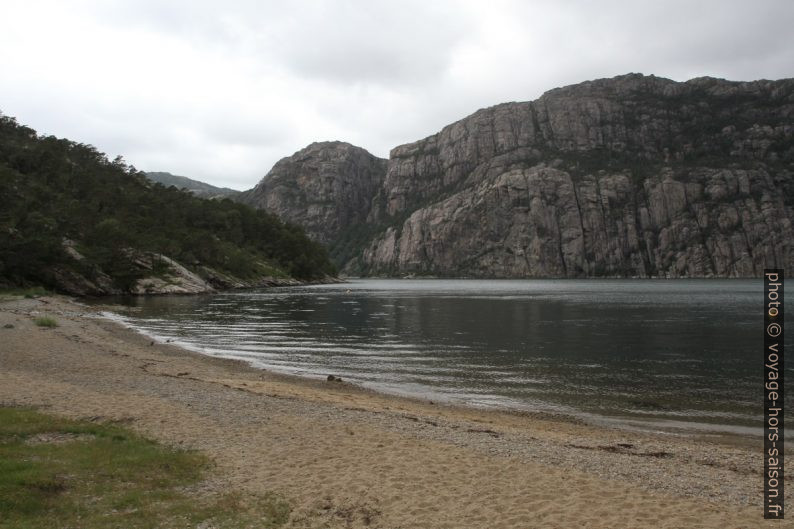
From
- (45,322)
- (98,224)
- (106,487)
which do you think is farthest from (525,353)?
(98,224)

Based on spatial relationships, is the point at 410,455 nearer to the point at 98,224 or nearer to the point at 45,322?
the point at 45,322

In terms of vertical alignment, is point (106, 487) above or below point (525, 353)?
above

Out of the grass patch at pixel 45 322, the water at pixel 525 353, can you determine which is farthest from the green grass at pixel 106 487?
the grass patch at pixel 45 322

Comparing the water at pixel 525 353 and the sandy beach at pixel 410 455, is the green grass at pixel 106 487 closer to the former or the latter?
the sandy beach at pixel 410 455

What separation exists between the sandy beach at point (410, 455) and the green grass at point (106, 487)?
2.47 ft

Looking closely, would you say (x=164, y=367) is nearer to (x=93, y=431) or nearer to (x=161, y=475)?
(x=93, y=431)

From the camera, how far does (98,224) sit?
10419 cm

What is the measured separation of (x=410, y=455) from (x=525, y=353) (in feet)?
94.0

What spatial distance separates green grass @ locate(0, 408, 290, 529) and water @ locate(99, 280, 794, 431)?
1700 centimetres

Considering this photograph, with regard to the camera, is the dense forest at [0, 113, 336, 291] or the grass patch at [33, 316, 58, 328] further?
the dense forest at [0, 113, 336, 291]

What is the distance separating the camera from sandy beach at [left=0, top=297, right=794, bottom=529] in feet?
37.6

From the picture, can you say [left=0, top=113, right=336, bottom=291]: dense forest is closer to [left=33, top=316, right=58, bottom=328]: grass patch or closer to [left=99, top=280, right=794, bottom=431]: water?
[left=99, top=280, right=794, bottom=431]: water

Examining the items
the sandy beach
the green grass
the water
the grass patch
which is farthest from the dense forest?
the green grass

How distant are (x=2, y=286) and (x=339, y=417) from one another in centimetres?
8039
